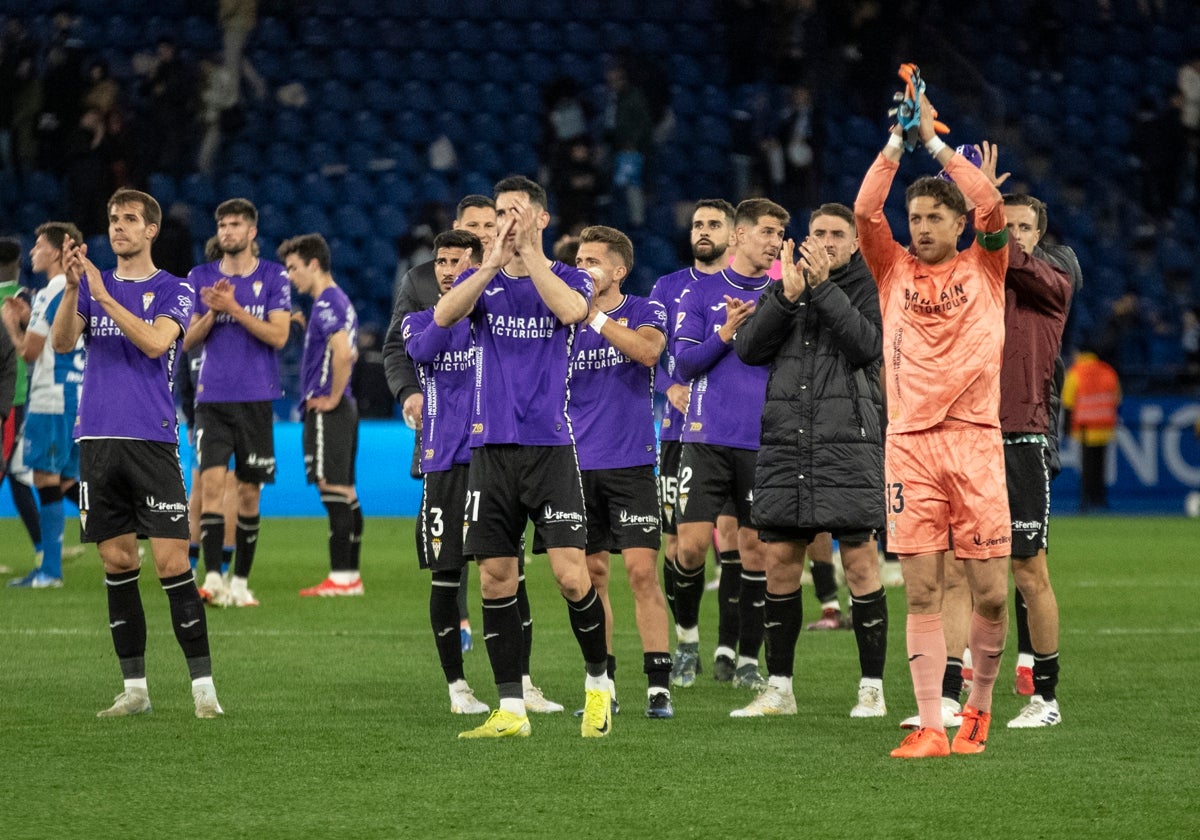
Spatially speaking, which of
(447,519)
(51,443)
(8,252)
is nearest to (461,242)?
(447,519)

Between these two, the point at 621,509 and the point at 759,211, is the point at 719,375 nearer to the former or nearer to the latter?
the point at 759,211

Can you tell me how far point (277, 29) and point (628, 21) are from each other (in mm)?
4768

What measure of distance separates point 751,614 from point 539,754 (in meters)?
2.20

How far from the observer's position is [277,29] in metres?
23.4

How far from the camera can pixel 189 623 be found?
711cm

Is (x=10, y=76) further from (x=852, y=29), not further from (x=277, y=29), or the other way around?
(x=852, y=29)

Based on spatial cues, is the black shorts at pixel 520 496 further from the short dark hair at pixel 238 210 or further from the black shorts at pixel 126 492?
the short dark hair at pixel 238 210

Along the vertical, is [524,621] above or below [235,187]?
below

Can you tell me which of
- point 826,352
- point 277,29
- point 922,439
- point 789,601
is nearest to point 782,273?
point 826,352

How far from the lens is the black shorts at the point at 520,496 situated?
6.64 metres

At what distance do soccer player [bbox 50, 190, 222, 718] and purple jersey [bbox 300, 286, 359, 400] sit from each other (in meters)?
4.51

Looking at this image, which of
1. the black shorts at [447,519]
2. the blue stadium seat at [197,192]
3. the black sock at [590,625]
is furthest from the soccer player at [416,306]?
the blue stadium seat at [197,192]

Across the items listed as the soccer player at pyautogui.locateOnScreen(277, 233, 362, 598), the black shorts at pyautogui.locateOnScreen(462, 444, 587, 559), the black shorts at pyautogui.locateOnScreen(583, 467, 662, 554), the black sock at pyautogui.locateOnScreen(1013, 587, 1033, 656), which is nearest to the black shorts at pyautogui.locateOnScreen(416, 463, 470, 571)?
the black shorts at pyautogui.locateOnScreen(583, 467, 662, 554)

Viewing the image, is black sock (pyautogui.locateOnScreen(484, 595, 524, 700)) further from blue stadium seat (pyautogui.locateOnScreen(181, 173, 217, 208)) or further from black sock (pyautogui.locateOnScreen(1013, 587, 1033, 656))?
blue stadium seat (pyautogui.locateOnScreen(181, 173, 217, 208))
